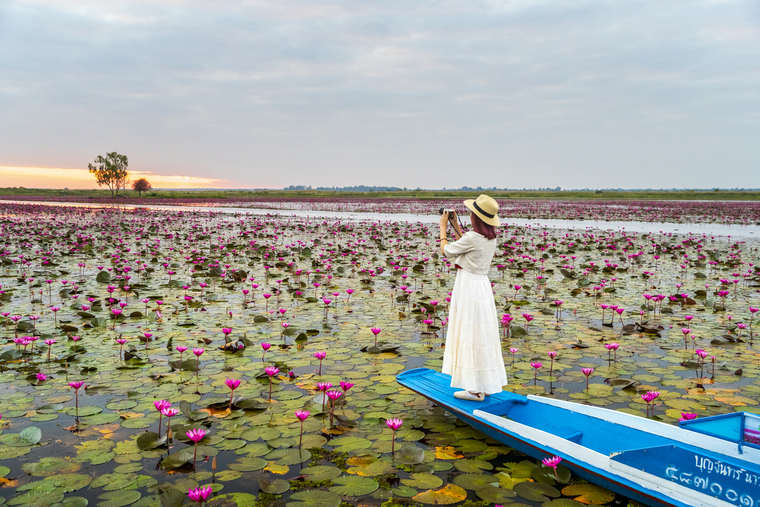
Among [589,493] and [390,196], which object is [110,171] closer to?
[390,196]

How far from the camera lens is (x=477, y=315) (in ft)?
12.4

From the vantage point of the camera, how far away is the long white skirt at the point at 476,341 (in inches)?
147

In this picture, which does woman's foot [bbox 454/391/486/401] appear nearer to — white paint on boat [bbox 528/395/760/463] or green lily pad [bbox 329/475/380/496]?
white paint on boat [bbox 528/395/760/463]

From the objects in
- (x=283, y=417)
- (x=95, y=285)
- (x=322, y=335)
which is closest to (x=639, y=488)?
(x=283, y=417)

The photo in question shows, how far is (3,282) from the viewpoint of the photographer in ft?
29.6

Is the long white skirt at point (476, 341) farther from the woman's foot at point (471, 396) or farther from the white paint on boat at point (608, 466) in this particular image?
the white paint on boat at point (608, 466)

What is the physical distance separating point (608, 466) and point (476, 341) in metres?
1.25

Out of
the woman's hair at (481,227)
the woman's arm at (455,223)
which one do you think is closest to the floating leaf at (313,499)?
the woman's hair at (481,227)

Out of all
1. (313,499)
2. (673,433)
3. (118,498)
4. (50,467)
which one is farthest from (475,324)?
(50,467)

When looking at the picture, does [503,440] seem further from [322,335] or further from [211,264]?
[211,264]

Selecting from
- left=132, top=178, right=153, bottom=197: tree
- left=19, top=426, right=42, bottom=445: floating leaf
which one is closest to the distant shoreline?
left=132, top=178, right=153, bottom=197: tree

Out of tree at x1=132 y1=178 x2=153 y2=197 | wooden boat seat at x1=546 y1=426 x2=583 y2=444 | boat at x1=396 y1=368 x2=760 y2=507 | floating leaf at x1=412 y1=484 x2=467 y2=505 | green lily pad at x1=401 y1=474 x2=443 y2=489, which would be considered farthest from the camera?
tree at x1=132 y1=178 x2=153 y2=197

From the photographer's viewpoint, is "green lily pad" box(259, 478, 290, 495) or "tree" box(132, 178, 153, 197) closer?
"green lily pad" box(259, 478, 290, 495)

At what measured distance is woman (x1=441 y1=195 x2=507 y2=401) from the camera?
3736 millimetres
